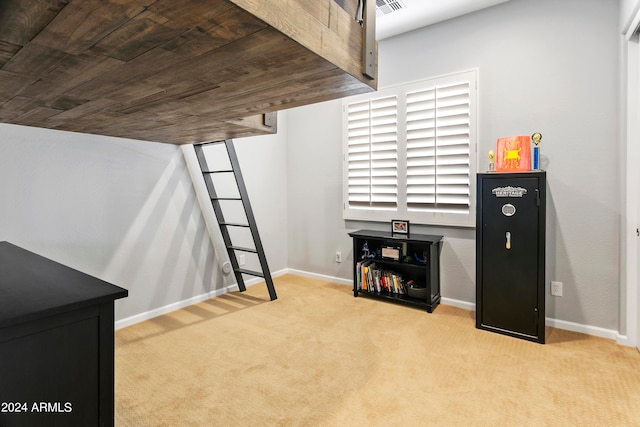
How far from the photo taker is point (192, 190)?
3260 mm

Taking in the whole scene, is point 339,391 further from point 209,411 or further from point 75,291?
point 75,291

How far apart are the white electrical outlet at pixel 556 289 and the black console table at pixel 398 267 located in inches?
35.7

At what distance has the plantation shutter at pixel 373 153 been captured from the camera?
11.3ft

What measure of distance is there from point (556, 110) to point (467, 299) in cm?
174

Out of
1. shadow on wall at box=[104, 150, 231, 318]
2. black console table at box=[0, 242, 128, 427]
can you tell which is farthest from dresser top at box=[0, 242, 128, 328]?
shadow on wall at box=[104, 150, 231, 318]

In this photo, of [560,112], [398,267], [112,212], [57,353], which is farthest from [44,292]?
[560,112]

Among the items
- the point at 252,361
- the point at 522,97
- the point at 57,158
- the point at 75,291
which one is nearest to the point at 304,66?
the point at 75,291

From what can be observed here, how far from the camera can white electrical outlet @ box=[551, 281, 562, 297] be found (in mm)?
2654

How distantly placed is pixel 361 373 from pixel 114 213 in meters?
2.21

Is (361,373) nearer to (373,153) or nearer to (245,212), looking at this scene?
(245,212)

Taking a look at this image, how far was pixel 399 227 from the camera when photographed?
3.32m

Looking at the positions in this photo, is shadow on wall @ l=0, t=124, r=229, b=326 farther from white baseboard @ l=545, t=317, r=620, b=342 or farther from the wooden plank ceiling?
white baseboard @ l=545, t=317, r=620, b=342

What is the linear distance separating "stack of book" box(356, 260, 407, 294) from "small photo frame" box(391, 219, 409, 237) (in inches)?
16.2

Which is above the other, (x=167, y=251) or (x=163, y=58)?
(x=163, y=58)
